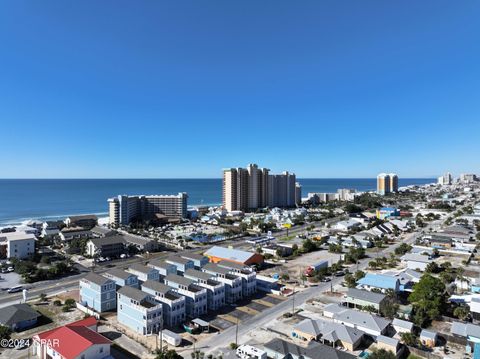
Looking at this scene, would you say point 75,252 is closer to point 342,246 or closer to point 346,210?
point 342,246

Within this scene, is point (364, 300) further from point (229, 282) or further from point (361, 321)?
point (229, 282)

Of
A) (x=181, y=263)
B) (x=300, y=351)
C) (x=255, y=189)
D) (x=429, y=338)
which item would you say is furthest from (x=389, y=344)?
(x=255, y=189)

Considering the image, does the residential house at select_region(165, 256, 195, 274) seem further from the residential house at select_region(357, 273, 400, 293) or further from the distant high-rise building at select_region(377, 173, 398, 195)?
the distant high-rise building at select_region(377, 173, 398, 195)

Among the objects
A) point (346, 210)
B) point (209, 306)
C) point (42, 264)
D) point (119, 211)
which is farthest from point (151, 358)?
point (346, 210)

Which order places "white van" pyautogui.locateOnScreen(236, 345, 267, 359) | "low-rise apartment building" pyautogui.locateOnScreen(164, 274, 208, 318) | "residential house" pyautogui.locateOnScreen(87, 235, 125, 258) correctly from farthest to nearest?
"residential house" pyautogui.locateOnScreen(87, 235, 125, 258) < "low-rise apartment building" pyautogui.locateOnScreen(164, 274, 208, 318) < "white van" pyautogui.locateOnScreen(236, 345, 267, 359)

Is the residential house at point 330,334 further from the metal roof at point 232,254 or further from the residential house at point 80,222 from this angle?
the residential house at point 80,222

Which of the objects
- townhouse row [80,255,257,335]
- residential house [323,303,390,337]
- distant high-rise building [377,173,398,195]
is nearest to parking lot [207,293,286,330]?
townhouse row [80,255,257,335]
